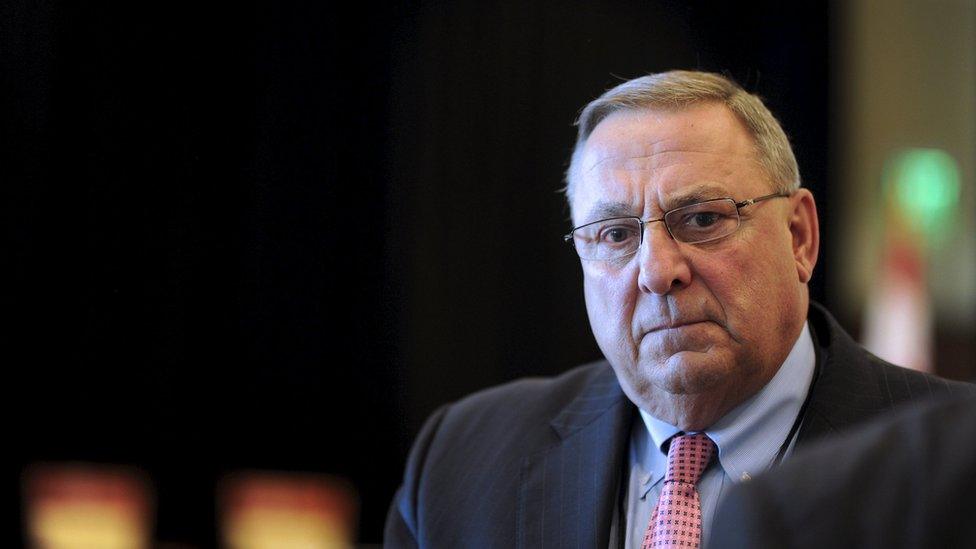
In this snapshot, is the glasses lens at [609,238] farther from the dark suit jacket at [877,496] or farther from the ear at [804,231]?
the dark suit jacket at [877,496]

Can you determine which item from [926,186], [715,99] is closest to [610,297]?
[715,99]

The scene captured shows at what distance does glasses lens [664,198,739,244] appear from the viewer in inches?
74.9

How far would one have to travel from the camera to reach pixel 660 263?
187 cm

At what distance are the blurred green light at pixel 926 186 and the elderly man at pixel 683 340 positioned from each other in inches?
114

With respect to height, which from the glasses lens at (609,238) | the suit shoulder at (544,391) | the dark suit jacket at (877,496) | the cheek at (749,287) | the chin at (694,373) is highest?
the glasses lens at (609,238)

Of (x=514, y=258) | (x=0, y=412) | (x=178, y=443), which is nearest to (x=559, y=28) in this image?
(x=514, y=258)

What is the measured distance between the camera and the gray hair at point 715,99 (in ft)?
6.56

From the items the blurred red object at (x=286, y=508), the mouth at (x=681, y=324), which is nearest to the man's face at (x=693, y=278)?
the mouth at (x=681, y=324)

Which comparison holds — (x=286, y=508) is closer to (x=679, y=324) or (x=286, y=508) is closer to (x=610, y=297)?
(x=610, y=297)

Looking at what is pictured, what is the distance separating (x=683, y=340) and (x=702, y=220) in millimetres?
230

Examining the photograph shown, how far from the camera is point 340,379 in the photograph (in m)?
3.87

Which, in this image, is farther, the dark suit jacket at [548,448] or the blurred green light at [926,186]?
the blurred green light at [926,186]

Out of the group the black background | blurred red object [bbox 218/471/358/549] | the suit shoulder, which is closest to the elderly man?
the suit shoulder

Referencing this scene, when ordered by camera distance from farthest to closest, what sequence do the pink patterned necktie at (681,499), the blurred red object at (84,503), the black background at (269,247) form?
the blurred red object at (84,503), the black background at (269,247), the pink patterned necktie at (681,499)
